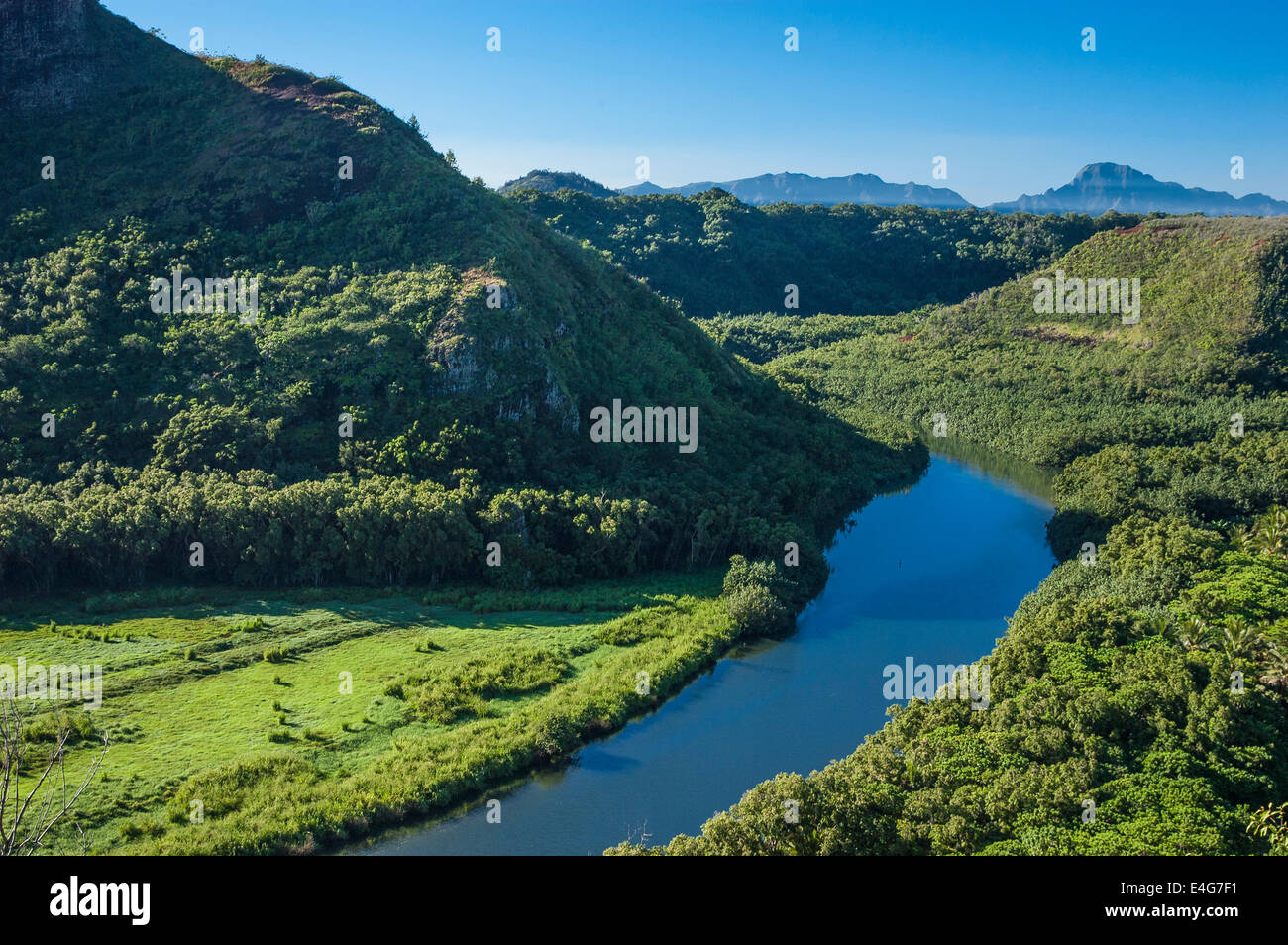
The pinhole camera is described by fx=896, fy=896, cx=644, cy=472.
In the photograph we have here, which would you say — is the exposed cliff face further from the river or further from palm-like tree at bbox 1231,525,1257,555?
palm-like tree at bbox 1231,525,1257,555

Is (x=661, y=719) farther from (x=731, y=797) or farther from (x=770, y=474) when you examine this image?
(x=770, y=474)

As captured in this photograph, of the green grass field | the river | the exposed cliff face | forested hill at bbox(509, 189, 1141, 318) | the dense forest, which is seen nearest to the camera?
A: the dense forest

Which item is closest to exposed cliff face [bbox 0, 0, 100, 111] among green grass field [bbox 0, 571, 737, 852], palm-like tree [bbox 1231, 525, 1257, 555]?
green grass field [bbox 0, 571, 737, 852]

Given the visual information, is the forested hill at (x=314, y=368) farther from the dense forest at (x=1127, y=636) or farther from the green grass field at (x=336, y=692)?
the dense forest at (x=1127, y=636)

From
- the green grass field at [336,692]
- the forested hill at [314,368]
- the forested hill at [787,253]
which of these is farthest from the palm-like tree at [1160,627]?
the forested hill at [787,253]

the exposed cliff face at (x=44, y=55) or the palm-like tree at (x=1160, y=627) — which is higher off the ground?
the exposed cliff face at (x=44, y=55)

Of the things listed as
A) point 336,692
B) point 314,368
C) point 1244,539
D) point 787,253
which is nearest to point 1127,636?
point 1244,539
